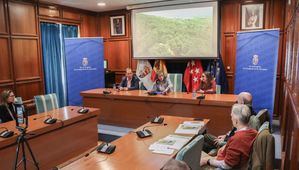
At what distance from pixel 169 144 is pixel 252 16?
13.7 ft

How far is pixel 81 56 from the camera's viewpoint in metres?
6.00

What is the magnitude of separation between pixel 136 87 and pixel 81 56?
167 centimetres

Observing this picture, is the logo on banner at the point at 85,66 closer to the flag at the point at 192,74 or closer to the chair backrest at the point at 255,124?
the flag at the point at 192,74

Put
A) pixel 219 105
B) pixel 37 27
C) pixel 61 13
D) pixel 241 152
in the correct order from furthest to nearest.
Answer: pixel 61 13, pixel 37 27, pixel 219 105, pixel 241 152

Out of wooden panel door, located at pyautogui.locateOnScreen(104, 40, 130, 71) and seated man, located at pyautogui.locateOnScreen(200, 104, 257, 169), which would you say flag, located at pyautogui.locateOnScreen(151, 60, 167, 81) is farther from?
seated man, located at pyautogui.locateOnScreen(200, 104, 257, 169)

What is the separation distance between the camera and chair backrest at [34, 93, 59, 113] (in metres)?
3.90

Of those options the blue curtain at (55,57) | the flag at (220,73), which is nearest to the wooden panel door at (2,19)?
the blue curtain at (55,57)

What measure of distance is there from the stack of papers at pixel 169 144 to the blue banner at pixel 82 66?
399cm

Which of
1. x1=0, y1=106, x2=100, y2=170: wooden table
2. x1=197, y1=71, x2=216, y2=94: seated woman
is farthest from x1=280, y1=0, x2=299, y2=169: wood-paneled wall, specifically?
x1=0, y1=106, x2=100, y2=170: wooden table

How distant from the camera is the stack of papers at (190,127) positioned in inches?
103

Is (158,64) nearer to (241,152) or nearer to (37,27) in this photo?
(37,27)

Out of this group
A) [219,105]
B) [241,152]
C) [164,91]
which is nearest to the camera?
[241,152]

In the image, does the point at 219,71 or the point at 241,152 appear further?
the point at 219,71

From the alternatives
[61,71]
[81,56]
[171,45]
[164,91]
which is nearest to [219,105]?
[164,91]
